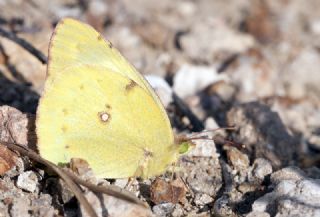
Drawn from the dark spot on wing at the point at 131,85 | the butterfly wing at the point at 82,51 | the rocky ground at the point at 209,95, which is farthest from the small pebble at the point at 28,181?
the dark spot on wing at the point at 131,85

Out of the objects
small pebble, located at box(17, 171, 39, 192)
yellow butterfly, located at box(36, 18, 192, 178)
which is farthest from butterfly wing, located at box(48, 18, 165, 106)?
small pebble, located at box(17, 171, 39, 192)

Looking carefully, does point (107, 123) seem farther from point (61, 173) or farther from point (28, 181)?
point (28, 181)

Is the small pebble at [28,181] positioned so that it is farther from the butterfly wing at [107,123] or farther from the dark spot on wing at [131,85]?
the dark spot on wing at [131,85]

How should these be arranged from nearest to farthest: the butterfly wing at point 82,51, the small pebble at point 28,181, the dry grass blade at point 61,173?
1. the dry grass blade at point 61,173
2. the small pebble at point 28,181
3. the butterfly wing at point 82,51

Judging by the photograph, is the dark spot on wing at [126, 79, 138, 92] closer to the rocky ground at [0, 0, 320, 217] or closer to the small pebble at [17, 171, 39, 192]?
the rocky ground at [0, 0, 320, 217]

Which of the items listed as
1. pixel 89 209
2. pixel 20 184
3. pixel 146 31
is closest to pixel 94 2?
pixel 146 31

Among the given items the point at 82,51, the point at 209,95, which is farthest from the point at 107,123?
the point at 209,95
